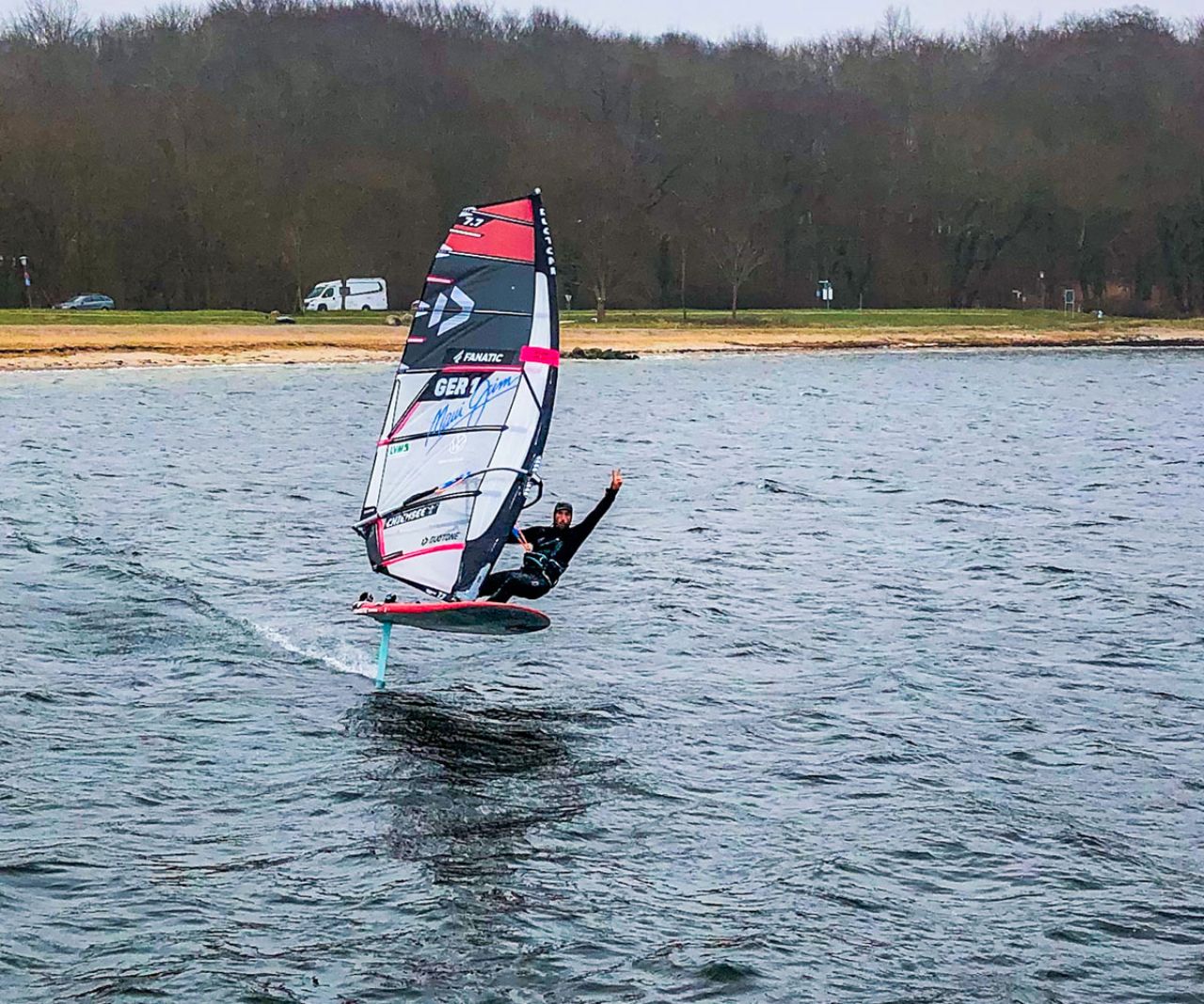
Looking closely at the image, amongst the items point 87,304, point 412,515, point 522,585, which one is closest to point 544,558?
point 522,585

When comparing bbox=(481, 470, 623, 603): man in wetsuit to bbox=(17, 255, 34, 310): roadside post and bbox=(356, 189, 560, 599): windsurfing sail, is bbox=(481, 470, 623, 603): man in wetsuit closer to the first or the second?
bbox=(356, 189, 560, 599): windsurfing sail

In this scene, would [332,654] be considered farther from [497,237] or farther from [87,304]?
[87,304]

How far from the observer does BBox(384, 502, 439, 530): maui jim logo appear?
1680cm

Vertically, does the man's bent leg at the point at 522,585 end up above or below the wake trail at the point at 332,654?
above

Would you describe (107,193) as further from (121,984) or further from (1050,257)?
(121,984)

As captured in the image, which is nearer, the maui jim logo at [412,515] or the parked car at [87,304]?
the maui jim logo at [412,515]

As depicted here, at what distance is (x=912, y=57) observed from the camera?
160 m

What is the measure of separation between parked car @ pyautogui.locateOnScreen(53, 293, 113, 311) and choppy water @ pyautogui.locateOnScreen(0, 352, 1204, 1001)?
165ft

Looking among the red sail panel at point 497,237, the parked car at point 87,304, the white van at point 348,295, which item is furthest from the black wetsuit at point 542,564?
the white van at point 348,295

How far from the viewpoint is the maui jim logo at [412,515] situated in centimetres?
1680

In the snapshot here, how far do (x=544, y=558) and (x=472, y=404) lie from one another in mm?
1692

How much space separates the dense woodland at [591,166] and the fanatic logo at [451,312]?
70014mm

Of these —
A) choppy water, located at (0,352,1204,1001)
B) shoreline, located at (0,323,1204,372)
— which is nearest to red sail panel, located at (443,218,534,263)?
choppy water, located at (0,352,1204,1001)

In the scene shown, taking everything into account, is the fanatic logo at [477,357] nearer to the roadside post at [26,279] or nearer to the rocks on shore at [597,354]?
the rocks on shore at [597,354]
